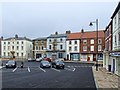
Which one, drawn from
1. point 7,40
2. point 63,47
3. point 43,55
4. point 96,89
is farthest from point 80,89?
point 7,40

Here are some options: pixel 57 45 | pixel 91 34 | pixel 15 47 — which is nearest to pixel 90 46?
pixel 91 34

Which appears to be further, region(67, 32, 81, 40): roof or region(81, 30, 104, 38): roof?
region(67, 32, 81, 40): roof

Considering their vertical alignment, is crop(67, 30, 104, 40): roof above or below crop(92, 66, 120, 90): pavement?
above

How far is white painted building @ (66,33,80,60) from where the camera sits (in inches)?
2906

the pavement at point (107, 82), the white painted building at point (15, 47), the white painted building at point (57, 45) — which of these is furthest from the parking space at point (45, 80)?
the white painted building at point (15, 47)

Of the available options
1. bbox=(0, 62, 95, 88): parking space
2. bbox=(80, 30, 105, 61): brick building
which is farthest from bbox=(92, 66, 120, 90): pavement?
bbox=(80, 30, 105, 61): brick building

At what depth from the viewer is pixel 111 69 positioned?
30.3 metres

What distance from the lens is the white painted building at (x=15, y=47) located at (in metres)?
90.3

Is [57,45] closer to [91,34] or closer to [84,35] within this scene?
[84,35]

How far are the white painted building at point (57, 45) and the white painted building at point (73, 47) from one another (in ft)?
6.64

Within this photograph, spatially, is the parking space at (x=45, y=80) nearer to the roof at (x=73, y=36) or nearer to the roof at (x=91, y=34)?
the roof at (x=91, y=34)

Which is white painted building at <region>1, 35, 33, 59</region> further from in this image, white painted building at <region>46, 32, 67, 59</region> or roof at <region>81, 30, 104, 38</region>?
roof at <region>81, 30, 104, 38</region>

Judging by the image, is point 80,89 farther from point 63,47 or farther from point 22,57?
point 22,57

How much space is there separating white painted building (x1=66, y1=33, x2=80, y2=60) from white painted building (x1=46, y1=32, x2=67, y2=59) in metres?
2.02
